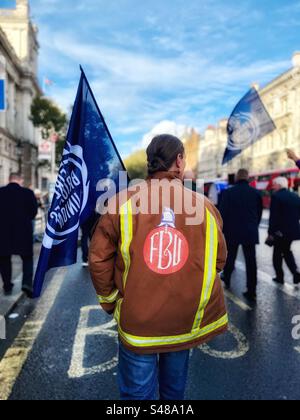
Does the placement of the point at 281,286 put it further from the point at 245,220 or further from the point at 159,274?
the point at 159,274

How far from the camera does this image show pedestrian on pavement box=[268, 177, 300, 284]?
6215mm

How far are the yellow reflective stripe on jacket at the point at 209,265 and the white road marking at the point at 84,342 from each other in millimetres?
1671

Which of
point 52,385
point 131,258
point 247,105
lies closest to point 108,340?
point 52,385

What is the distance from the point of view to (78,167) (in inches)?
102

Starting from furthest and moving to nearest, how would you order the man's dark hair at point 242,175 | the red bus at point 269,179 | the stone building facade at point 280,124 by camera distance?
1. the stone building facade at point 280,124
2. the red bus at point 269,179
3. the man's dark hair at point 242,175

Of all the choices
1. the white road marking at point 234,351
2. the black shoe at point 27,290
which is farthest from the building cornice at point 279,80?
the white road marking at point 234,351

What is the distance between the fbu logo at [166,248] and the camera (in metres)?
1.90

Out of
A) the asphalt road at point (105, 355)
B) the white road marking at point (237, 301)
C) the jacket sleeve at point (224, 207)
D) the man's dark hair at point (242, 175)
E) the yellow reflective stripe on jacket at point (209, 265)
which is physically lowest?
the asphalt road at point (105, 355)

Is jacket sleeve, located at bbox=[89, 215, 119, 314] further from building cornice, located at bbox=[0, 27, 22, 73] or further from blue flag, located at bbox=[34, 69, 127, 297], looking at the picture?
building cornice, located at bbox=[0, 27, 22, 73]

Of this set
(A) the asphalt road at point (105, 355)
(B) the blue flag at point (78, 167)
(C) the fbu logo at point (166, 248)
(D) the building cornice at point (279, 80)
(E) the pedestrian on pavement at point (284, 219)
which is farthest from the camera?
(D) the building cornice at point (279, 80)

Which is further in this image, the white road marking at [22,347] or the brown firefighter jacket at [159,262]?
the white road marking at [22,347]

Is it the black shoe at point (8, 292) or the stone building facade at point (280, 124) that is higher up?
the stone building facade at point (280, 124)

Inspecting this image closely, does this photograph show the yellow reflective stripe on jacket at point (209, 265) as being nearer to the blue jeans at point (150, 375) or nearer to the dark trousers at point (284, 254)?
the blue jeans at point (150, 375)
